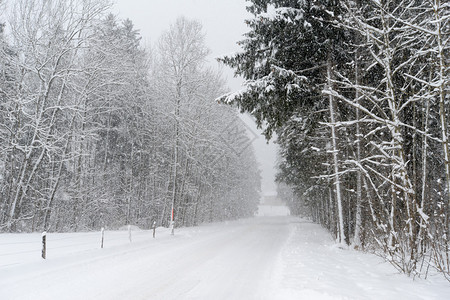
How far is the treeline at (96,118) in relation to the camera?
1467 centimetres

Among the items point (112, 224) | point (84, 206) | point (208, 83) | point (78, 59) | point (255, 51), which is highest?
point (208, 83)

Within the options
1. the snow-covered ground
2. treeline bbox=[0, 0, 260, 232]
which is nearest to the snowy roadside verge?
the snow-covered ground

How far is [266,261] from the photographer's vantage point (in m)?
8.97

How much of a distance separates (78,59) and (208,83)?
36.2ft

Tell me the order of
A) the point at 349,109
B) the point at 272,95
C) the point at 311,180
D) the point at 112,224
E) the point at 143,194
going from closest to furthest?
1. the point at 272,95
2. the point at 349,109
3. the point at 311,180
4. the point at 112,224
5. the point at 143,194

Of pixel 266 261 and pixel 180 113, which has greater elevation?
pixel 180 113

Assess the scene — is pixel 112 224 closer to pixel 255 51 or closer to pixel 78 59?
pixel 78 59

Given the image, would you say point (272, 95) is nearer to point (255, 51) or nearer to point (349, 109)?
point (255, 51)

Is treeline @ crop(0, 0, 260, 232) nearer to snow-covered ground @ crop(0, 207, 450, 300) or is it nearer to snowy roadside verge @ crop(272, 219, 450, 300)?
snow-covered ground @ crop(0, 207, 450, 300)

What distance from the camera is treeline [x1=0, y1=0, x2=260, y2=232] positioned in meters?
14.7

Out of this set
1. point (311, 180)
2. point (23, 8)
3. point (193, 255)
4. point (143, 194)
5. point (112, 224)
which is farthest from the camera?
point (143, 194)

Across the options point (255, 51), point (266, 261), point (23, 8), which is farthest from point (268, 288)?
point (23, 8)

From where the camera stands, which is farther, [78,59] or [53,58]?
[78,59]

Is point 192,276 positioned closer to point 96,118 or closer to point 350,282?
point 350,282
